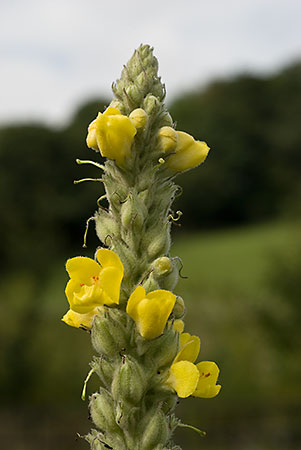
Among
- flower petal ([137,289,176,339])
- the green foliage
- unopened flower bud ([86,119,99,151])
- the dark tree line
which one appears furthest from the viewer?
the green foliage

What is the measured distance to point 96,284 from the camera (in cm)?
131

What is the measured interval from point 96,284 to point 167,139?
44 centimetres

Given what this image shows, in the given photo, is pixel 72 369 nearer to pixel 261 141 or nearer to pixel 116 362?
pixel 116 362

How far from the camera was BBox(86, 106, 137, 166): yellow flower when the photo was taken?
1370 millimetres

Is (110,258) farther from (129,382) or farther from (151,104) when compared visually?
(151,104)

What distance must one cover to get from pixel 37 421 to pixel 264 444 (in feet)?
16.1

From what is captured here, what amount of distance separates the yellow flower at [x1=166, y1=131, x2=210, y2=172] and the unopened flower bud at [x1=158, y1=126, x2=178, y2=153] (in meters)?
0.05

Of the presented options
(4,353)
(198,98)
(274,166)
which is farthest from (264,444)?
(198,98)

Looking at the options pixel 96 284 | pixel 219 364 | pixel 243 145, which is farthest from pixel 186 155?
pixel 243 145

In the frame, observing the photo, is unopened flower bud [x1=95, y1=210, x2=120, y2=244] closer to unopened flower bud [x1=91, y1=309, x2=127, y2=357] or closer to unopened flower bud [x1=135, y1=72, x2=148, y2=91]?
unopened flower bud [x1=91, y1=309, x2=127, y2=357]

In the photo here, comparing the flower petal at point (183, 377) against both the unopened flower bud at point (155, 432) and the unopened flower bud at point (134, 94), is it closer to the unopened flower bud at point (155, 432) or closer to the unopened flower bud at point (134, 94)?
the unopened flower bud at point (155, 432)

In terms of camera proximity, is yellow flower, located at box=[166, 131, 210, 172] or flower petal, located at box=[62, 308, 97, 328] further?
yellow flower, located at box=[166, 131, 210, 172]

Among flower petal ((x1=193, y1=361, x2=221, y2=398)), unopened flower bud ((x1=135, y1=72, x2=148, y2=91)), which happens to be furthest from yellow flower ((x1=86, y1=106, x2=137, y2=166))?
flower petal ((x1=193, y1=361, x2=221, y2=398))

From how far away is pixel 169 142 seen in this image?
1.42 m
